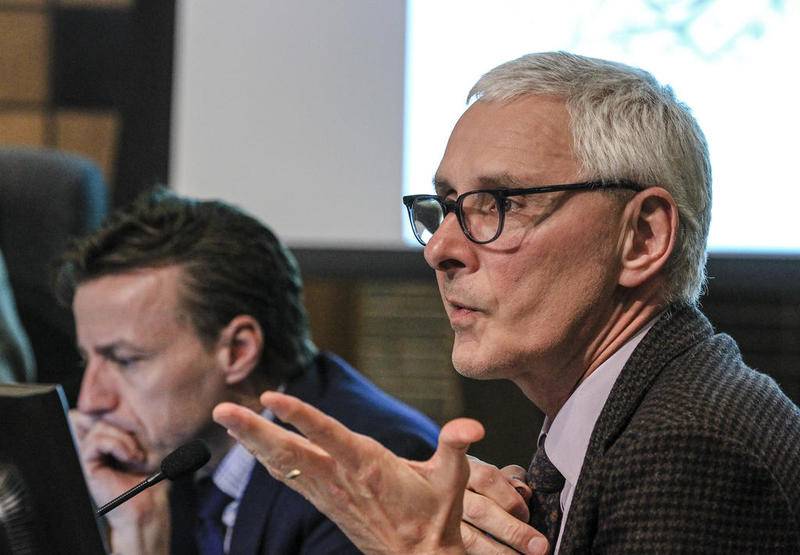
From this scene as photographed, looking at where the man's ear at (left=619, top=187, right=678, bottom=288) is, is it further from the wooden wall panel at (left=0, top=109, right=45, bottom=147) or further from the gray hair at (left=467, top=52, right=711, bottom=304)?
the wooden wall panel at (left=0, top=109, right=45, bottom=147)

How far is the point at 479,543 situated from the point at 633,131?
46cm

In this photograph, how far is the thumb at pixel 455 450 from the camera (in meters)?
0.93

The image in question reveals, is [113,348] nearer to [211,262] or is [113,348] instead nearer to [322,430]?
[211,262]

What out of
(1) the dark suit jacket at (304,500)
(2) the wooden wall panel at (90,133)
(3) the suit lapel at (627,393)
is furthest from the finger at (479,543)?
(2) the wooden wall panel at (90,133)

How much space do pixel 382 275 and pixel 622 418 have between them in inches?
81.3

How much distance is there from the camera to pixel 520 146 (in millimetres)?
1233

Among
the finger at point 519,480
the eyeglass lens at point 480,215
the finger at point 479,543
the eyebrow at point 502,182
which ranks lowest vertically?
the finger at point 479,543

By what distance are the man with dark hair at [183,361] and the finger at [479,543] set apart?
25.4 inches

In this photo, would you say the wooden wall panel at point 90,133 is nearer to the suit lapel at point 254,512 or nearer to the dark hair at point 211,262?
the dark hair at point 211,262

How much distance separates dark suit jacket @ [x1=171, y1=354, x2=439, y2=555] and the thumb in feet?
2.27

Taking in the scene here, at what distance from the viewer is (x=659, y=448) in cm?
100

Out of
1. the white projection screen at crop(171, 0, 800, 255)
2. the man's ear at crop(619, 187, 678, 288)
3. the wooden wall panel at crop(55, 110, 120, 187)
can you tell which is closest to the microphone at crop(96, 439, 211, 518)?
the man's ear at crop(619, 187, 678, 288)

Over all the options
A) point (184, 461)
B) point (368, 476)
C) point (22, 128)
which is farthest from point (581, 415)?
point (22, 128)

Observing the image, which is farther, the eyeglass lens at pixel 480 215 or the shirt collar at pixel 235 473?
the shirt collar at pixel 235 473
